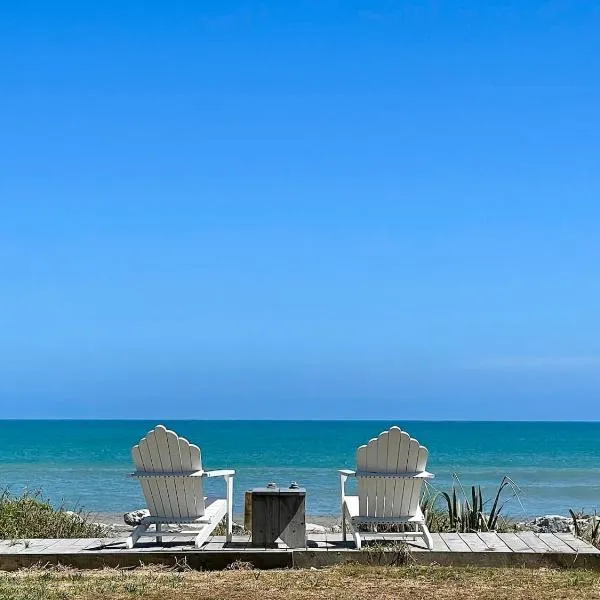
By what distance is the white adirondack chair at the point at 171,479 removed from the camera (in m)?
7.48

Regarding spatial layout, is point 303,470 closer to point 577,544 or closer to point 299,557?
point 577,544

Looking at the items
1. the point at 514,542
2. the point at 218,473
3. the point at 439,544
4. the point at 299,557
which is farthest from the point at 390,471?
the point at 218,473

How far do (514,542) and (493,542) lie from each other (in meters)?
0.16

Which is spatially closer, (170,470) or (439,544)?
(170,470)

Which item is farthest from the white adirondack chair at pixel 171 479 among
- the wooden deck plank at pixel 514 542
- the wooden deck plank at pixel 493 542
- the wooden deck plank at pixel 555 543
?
the wooden deck plank at pixel 555 543

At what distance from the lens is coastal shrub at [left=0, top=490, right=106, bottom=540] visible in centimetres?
859

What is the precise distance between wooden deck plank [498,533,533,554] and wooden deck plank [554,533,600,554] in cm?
33

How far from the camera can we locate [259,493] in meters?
7.64

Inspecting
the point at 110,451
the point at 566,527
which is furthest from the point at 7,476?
the point at 566,527

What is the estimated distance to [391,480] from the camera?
24.7 ft

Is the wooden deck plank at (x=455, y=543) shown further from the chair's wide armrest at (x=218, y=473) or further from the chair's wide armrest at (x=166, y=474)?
the chair's wide armrest at (x=166, y=474)

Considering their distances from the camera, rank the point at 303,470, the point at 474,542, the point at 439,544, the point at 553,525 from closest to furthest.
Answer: the point at 439,544 → the point at 474,542 → the point at 553,525 → the point at 303,470

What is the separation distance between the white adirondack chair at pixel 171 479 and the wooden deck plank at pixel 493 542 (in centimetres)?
211

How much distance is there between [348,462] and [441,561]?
113ft
